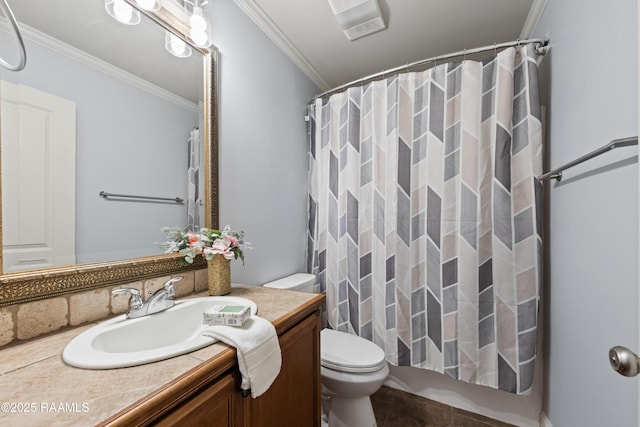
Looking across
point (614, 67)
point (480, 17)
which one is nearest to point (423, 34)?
point (480, 17)

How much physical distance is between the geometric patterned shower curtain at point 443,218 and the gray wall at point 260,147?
260 mm

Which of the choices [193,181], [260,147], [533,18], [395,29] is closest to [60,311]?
[193,181]

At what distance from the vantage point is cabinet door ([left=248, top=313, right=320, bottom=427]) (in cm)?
80

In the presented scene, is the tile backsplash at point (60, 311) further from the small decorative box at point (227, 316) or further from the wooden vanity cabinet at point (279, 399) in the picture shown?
the wooden vanity cabinet at point (279, 399)

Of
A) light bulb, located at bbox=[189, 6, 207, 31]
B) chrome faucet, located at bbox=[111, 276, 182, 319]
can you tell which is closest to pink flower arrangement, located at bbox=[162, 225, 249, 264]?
chrome faucet, located at bbox=[111, 276, 182, 319]

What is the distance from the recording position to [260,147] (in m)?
1.62

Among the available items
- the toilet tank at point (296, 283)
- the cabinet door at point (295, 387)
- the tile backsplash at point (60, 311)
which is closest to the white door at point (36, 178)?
the tile backsplash at point (60, 311)

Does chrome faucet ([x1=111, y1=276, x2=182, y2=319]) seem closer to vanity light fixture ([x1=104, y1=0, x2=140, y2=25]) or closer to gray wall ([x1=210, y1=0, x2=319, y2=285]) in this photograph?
gray wall ([x1=210, y1=0, x2=319, y2=285])

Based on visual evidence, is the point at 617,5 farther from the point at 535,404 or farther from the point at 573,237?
the point at 535,404

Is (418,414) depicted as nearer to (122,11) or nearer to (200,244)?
(200,244)

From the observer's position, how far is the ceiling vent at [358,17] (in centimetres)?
146

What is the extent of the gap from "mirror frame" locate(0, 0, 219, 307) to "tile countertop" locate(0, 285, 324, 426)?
0.14 metres

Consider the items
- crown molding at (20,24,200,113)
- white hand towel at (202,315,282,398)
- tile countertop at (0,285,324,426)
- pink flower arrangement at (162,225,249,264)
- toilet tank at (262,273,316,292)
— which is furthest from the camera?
toilet tank at (262,273,316,292)

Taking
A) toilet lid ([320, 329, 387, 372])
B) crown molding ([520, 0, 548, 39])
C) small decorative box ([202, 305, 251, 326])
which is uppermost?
crown molding ([520, 0, 548, 39])
